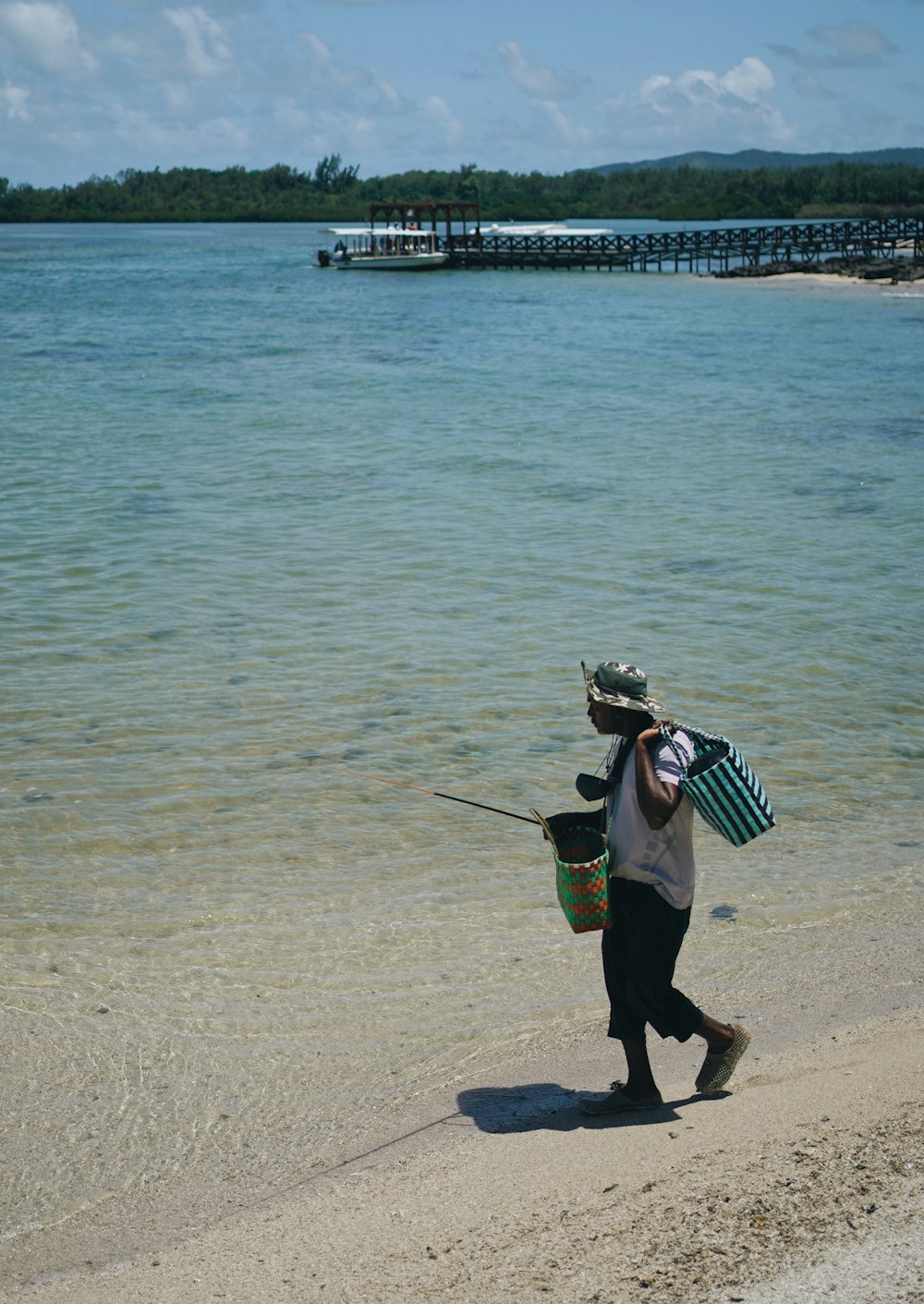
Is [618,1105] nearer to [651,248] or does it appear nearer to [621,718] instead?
[621,718]

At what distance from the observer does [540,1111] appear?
436 centimetres

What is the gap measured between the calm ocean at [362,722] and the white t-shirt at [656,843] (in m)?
1.23

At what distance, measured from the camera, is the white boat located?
72.8 m

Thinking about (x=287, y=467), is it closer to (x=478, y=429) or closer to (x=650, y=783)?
(x=478, y=429)

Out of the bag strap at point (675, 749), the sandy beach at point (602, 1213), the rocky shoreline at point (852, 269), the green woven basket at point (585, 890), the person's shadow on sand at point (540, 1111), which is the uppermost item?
the rocky shoreline at point (852, 269)

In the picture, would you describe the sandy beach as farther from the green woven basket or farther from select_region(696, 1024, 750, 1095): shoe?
the green woven basket

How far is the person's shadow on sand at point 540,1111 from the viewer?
419 centimetres

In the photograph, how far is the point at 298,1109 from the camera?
450cm

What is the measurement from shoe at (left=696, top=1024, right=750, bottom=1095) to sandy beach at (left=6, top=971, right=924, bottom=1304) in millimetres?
63

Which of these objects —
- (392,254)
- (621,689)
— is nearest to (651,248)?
(392,254)

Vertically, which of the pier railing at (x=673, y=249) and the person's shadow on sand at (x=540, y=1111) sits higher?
the pier railing at (x=673, y=249)

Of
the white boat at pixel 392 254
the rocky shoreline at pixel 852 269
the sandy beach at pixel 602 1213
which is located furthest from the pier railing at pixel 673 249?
the sandy beach at pixel 602 1213

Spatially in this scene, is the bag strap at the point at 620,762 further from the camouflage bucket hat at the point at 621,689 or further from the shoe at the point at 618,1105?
the shoe at the point at 618,1105

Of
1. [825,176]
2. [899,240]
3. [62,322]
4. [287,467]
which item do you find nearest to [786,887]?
[287,467]
